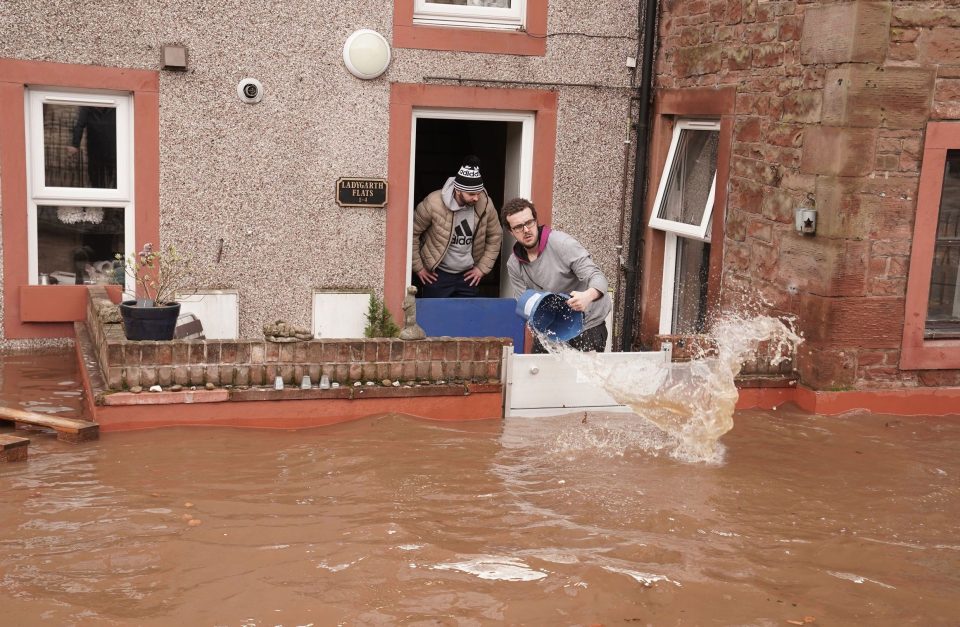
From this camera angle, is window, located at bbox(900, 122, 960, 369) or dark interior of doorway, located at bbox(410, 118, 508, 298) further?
dark interior of doorway, located at bbox(410, 118, 508, 298)

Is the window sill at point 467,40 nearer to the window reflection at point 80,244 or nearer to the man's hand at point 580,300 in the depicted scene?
the window reflection at point 80,244

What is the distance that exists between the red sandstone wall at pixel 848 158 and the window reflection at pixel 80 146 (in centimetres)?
543

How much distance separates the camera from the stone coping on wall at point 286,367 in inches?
274

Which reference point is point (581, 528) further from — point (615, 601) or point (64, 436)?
point (64, 436)

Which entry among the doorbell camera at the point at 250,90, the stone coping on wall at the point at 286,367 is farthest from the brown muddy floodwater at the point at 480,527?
the doorbell camera at the point at 250,90

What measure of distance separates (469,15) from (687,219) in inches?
107

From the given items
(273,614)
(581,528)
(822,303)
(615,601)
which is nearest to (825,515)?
(581,528)

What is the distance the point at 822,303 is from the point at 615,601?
395 cm

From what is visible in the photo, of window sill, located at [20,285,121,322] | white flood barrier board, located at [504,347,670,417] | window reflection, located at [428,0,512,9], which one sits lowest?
white flood barrier board, located at [504,347,670,417]

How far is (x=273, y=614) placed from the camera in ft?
14.5

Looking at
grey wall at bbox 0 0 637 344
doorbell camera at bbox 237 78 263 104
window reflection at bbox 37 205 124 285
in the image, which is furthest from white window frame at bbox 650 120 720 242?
window reflection at bbox 37 205 124 285

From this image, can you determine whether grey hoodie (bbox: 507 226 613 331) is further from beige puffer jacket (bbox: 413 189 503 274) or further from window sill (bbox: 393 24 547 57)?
window sill (bbox: 393 24 547 57)

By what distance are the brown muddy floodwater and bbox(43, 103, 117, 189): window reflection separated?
239cm

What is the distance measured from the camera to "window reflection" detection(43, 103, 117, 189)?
9031 millimetres
